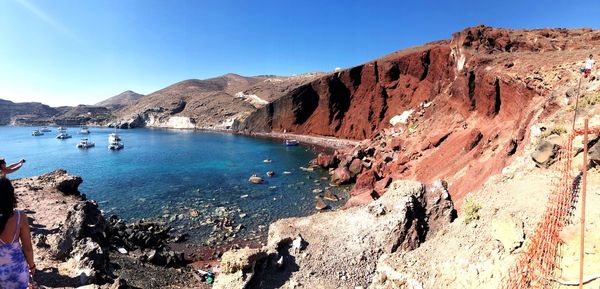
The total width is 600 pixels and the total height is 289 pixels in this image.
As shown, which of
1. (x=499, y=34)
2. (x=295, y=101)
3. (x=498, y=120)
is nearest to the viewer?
(x=498, y=120)

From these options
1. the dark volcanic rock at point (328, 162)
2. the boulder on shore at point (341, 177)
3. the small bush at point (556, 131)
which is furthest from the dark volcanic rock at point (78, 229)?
the dark volcanic rock at point (328, 162)

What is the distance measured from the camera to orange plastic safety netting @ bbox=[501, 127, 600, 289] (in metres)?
6.37

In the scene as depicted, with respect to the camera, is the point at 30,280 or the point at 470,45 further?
the point at 470,45

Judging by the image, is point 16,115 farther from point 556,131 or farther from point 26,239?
point 556,131

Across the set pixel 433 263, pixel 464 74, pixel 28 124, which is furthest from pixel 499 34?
pixel 28 124

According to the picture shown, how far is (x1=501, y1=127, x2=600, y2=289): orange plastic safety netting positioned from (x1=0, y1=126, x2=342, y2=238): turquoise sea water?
788 inches

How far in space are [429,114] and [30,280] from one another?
4478 cm

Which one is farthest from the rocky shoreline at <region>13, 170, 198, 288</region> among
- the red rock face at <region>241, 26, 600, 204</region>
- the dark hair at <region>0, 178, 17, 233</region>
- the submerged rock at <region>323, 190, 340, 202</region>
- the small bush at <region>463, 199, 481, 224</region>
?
the red rock face at <region>241, 26, 600, 204</region>

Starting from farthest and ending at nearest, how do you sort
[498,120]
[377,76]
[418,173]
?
[377,76]
[418,173]
[498,120]

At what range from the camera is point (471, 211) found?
9.80m

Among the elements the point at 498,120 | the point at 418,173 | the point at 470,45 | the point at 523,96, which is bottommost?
the point at 418,173

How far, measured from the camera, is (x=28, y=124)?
17288 cm

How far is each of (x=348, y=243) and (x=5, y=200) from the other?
1043cm

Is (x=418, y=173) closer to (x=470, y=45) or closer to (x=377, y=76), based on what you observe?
(x=470, y=45)
